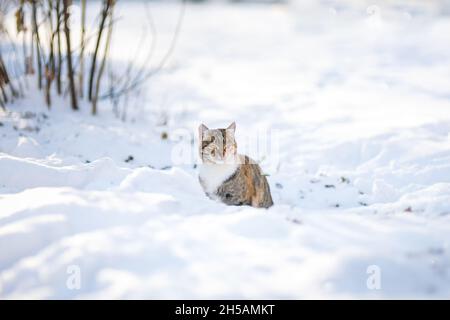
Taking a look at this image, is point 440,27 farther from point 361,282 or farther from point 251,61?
point 361,282

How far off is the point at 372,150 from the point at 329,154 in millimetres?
467

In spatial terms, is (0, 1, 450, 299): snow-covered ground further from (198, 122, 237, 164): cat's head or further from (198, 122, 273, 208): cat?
(198, 122, 237, 164): cat's head

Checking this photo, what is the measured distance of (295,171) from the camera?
4.30 metres

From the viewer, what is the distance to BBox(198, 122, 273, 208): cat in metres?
2.92

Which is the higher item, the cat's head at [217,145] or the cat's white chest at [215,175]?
the cat's head at [217,145]

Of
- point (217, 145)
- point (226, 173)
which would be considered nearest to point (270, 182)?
point (226, 173)

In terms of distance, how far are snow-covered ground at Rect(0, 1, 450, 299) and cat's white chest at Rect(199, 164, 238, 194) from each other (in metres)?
0.09

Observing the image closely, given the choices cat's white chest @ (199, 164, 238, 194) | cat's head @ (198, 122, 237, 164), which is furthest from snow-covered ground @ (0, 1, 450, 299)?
cat's head @ (198, 122, 237, 164)

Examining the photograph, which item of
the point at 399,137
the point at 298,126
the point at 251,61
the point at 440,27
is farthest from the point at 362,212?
the point at 440,27

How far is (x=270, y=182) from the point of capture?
402 centimetres

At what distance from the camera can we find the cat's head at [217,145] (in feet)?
9.50

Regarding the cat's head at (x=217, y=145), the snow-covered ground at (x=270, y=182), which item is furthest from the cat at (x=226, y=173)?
the snow-covered ground at (x=270, y=182)

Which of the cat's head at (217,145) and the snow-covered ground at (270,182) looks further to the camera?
the cat's head at (217,145)

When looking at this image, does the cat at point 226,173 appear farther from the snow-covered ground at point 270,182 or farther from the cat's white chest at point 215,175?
the snow-covered ground at point 270,182
